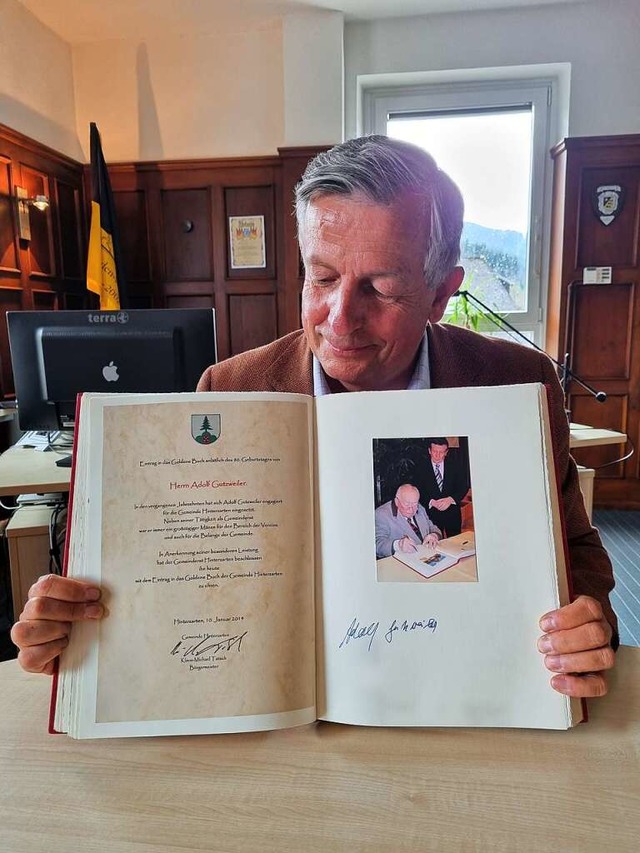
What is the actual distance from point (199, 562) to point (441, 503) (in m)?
0.24

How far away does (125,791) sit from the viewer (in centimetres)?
→ 47

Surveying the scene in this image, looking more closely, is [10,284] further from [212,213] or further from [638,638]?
[638,638]

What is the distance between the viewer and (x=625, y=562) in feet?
9.51

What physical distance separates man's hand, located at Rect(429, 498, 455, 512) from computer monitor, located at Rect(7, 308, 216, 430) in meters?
1.23

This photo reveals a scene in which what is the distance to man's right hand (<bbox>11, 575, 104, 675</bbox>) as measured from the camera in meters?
0.52

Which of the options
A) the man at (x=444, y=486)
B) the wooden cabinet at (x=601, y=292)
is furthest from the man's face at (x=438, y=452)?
the wooden cabinet at (x=601, y=292)

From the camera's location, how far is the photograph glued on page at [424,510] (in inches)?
21.5

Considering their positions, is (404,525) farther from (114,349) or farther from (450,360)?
(114,349)

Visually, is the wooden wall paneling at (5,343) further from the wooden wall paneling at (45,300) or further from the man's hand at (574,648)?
the man's hand at (574,648)

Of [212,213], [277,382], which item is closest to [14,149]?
[212,213]

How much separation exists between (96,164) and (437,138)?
2.26 meters
